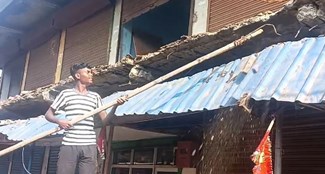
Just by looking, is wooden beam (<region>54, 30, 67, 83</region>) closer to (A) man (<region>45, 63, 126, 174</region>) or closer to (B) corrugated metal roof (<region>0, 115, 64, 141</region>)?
(B) corrugated metal roof (<region>0, 115, 64, 141</region>)

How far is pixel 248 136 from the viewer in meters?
5.69

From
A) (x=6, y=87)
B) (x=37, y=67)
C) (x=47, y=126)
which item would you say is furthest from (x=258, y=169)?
(x=6, y=87)

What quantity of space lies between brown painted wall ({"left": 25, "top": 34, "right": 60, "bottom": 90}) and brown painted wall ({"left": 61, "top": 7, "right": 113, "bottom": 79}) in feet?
1.87

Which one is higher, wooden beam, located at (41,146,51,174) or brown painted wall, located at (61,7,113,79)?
brown painted wall, located at (61,7,113,79)

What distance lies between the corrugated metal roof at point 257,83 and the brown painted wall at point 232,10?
1.67 metres

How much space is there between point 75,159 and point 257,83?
1924 mm

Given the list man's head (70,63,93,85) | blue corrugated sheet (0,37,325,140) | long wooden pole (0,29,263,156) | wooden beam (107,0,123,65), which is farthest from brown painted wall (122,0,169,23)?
man's head (70,63,93,85)

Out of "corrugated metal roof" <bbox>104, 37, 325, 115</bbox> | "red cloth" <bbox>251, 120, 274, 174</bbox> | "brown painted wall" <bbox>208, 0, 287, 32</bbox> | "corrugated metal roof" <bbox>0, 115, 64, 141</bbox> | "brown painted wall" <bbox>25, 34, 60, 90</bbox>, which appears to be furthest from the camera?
"brown painted wall" <bbox>25, 34, 60, 90</bbox>

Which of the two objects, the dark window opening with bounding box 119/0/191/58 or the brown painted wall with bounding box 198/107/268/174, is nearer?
the brown painted wall with bounding box 198/107/268/174

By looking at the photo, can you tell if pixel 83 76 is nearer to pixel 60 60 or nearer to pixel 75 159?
pixel 75 159

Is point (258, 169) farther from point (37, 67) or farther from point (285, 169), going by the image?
point (37, 67)

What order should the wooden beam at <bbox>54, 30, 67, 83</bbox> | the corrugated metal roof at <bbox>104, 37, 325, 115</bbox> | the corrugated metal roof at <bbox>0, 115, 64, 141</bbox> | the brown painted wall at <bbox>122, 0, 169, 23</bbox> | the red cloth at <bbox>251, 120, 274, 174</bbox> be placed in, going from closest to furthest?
the corrugated metal roof at <bbox>104, 37, 325, 115</bbox>, the red cloth at <bbox>251, 120, 274, 174</bbox>, the corrugated metal roof at <bbox>0, 115, 64, 141</bbox>, the brown painted wall at <bbox>122, 0, 169, 23</bbox>, the wooden beam at <bbox>54, 30, 67, 83</bbox>

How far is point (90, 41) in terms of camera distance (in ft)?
31.9

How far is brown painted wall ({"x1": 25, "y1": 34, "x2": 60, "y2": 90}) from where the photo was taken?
11.1m
